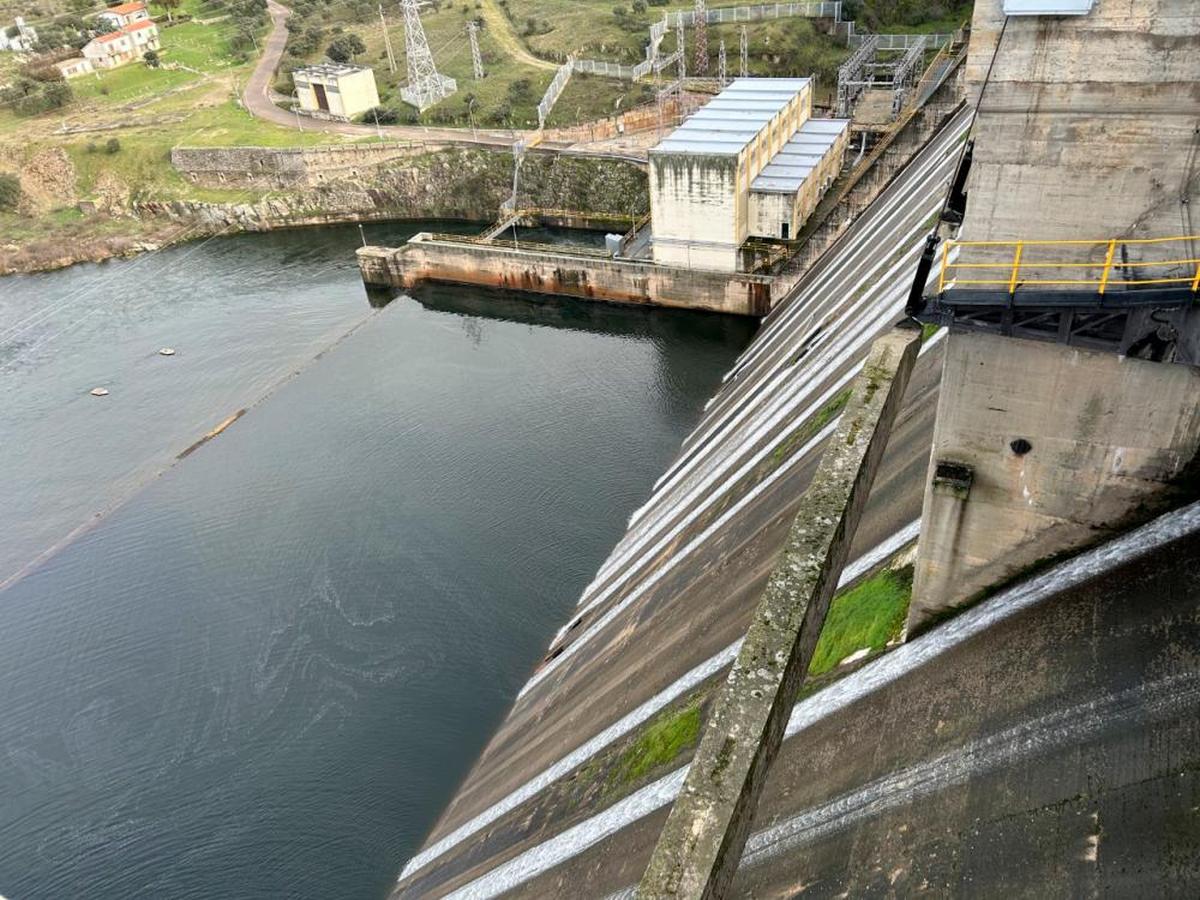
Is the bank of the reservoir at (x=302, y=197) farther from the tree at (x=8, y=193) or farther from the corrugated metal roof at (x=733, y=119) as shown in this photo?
the corrugated metal roof at (x=733, y=119)

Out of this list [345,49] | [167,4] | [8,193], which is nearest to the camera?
[8,193]

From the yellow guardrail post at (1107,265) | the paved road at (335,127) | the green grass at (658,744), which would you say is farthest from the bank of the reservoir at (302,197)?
the yellow guardrail post at (1107,265)

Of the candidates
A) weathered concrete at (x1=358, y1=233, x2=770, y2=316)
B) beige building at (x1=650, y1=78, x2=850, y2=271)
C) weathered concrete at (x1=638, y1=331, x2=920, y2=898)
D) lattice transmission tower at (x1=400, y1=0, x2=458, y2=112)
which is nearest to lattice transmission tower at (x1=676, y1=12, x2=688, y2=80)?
beige building at (x1=650, y1=78, x2=850, y2=271)

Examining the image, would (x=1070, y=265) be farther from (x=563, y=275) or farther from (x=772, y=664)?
(x=563, y=275)

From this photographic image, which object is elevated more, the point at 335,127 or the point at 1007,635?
the point at 1007,635

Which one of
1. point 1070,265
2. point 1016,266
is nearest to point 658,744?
point 1016,266

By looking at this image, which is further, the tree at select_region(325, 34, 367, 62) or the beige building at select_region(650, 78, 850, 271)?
the tree at select_region(325, 34, 367, 62)

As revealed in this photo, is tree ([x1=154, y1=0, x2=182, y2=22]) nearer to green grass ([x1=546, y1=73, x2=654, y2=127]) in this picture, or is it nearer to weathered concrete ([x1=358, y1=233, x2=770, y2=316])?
green grass ([x1=546, y1=73, x2=654, y2=127])

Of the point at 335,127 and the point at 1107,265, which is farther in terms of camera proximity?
the point at 335,127
